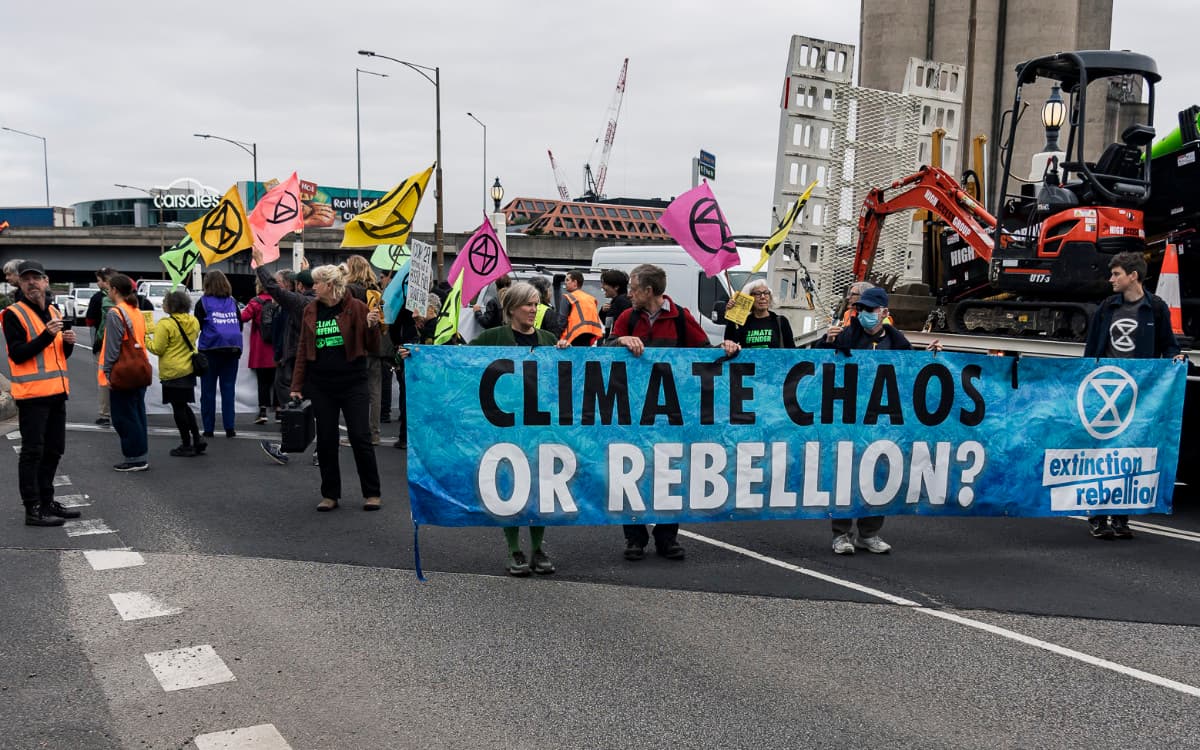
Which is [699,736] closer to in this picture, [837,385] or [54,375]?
[837,385]

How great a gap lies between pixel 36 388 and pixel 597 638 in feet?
16.0

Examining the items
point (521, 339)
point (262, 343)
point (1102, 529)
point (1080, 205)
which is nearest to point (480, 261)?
point (521, 339)

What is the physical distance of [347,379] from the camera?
827 centimetres

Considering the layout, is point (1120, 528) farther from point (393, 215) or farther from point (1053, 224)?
point (393, 215)

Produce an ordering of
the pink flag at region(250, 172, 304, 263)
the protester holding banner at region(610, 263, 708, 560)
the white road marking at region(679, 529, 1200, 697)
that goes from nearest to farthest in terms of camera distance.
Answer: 1. the white road marking at region(679, 529, 1200, 697)
2. the protester holding banner at region(610, 263, 708, 560)
3. the pink flag at region(250, 172, 304, 263)

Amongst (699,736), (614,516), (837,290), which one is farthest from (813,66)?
(699,736)

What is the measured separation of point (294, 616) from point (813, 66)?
10280mm

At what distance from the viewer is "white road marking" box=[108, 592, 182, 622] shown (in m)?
5.64

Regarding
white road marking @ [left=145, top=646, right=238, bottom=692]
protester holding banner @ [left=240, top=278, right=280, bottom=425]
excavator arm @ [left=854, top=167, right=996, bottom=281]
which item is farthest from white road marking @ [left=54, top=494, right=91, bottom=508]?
excavator arm @ [left=854, top=167, right=996, bottom=281]

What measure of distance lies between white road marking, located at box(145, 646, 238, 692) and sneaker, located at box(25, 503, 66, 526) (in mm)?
3223

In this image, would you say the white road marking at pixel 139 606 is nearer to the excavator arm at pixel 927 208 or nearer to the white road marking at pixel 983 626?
the white road marking at pixel 983 626

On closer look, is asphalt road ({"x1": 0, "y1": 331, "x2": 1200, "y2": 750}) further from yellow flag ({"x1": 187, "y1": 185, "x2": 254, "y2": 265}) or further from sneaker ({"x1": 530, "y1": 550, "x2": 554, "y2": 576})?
yellow flag ({"x1": 187, "y1": 185, "x2": 254, "y2": 265})

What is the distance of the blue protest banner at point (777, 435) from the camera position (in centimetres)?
638

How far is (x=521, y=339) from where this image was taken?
673 cm
